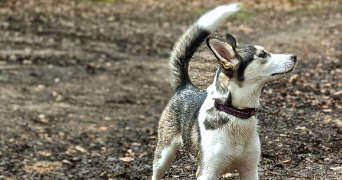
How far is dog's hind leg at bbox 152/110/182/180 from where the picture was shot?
15.6 feet

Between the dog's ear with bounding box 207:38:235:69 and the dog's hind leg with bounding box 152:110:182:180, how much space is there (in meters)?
0.99

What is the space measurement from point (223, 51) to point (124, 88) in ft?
25.9

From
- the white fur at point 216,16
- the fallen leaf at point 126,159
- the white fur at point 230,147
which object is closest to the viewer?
the white fur at point 230,147

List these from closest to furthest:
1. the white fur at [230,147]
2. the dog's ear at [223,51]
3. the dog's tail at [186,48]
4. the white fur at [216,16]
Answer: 1. the dog's ear at [223,51]
2. the white fur at [230,147]
3. the white fur at [216,16]
4. the dog's tail at [186,48]

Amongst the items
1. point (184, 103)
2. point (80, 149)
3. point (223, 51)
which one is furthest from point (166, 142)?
point (80, 149)

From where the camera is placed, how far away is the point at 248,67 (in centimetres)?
394

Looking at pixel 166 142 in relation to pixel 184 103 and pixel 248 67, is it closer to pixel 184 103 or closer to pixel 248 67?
pixel 184 103

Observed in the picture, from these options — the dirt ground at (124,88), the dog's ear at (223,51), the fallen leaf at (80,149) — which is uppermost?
the dog's ear at (223,51)

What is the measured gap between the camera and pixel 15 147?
28.2 feet

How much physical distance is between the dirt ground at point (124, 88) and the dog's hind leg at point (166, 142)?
1.99 ft

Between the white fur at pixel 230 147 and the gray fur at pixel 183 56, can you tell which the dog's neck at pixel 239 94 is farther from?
the gray fur at pixel 183 56

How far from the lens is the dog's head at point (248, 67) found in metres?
3.92

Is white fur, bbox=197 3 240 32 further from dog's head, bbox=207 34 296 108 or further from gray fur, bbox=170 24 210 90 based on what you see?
dog's head, bbox=207 34 296 108

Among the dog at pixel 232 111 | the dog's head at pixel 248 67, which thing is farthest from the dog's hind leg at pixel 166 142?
the dog's head at pixel 248 67
